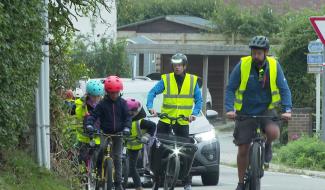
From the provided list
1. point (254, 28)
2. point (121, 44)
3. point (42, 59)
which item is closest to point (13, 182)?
point (42, 59)

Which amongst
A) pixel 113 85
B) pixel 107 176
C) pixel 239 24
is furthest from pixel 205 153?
pixel 239 24

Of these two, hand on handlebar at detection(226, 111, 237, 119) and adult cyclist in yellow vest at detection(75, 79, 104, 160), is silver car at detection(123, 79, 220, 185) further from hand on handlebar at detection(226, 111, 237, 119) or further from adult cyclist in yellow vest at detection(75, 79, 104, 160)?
hand on handlebar at detection(226, 111, 237, 119)

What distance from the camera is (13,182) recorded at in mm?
10344

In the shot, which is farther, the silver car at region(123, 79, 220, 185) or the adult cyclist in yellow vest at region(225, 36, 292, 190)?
the silver car at region(123, 79, 220, 185)

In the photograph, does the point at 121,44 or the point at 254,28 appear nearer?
the point at 121,44

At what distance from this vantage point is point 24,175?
10.8 meters

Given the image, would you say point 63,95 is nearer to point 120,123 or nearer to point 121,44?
point 120,123

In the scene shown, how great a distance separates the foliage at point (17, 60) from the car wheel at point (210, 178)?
6055 mm

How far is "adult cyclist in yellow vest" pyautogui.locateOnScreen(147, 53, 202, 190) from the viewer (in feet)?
43.8

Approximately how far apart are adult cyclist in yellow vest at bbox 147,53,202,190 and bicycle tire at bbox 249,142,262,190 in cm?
240

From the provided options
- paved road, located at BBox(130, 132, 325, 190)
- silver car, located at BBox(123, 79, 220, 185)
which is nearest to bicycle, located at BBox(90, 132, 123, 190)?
silver car, located at BBox(123, 79, 220, 185)

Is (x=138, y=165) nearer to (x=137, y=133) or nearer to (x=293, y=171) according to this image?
(x=137, y=133)

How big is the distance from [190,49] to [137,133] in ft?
83.8

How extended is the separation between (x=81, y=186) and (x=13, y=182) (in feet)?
6.59
